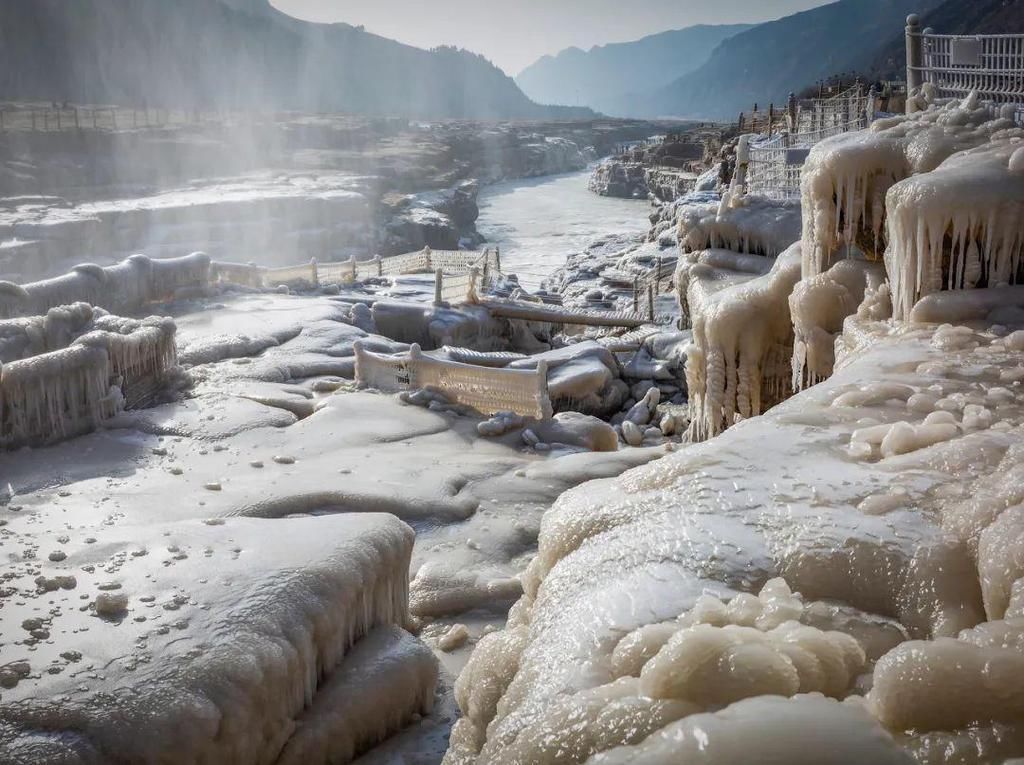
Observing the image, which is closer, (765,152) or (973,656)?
(973,656)

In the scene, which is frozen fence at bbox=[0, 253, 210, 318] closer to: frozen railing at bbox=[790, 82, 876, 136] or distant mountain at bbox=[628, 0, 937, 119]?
frozen railing at bbox=[790, 82, 876, 136]

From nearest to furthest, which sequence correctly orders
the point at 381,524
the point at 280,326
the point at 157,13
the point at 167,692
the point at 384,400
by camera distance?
1. the point at 167,692
2. the point at 381,524
3. the point at 384,400
4. the point at 280,326
5. the point at 157,13

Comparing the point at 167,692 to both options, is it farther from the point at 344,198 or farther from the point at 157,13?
the point at 157,13

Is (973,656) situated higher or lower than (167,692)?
higher

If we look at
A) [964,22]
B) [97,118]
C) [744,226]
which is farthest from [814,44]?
[744,226]

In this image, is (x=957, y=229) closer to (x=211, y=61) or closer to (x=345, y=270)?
(x=345, y=270)

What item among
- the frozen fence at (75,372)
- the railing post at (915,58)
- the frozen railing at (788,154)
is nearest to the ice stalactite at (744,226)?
the frozen railing at (788,154)

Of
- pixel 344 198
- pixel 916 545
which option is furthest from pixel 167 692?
pixel 344 198
